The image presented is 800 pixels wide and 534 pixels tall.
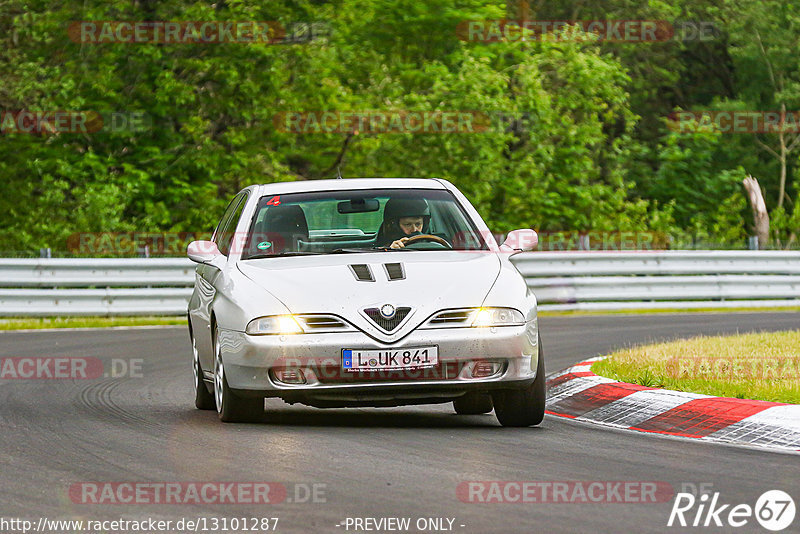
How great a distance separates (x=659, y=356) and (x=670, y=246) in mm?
13973

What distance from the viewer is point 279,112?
107 ft

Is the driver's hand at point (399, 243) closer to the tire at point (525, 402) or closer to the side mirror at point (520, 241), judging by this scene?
the side mirror at point (520, 241)

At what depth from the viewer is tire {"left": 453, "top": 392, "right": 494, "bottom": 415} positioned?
1004 centimetres

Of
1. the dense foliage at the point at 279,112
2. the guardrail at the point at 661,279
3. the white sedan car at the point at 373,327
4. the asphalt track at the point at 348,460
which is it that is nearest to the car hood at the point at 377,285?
the white sedan car at the point at 373,327

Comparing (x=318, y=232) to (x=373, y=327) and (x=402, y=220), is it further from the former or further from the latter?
(x=373, y=327)

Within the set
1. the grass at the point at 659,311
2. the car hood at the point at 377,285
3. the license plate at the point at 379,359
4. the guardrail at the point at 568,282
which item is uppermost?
the car hood at the point at 377,285

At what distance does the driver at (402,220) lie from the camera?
33.0 ft

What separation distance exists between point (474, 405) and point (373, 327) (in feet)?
5.69

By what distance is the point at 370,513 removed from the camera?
6.03 m

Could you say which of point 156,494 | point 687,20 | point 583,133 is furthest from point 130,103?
point 687,20

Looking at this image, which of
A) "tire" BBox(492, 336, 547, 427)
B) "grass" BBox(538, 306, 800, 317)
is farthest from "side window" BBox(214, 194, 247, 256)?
"grass" BBox(538, 306, 800, 317)

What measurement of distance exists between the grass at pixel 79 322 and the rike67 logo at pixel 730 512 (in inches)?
631

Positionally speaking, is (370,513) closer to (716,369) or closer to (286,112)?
(716,369)

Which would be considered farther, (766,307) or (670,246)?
(670,246)
